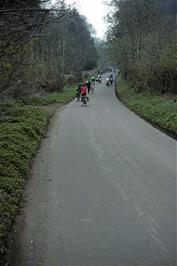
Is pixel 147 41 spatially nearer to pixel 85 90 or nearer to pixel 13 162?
pixel 85 90

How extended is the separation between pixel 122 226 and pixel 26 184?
Result: 13.6 ft

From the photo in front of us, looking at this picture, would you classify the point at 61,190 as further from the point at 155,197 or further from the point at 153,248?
the point at 153,248

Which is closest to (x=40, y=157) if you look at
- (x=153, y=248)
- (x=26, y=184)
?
(x=26, y=184)

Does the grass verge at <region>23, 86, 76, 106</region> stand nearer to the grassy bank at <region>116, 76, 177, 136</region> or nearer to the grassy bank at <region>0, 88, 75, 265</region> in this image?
the grassy bank at <region>116, 76, 177, 136</region>

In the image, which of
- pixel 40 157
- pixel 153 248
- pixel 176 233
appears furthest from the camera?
pixel 40 157

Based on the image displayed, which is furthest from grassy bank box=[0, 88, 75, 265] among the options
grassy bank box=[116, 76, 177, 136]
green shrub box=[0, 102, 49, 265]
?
grassy bank box=[116, 76, 177, 136]

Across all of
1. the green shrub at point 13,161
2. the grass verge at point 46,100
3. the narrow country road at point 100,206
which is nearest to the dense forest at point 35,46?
the grass verge at point 46,100

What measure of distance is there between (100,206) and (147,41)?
37254mm

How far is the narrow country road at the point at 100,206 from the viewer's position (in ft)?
26.5

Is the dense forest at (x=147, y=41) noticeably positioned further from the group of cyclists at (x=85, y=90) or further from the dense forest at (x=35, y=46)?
the dense forest at (x=35, y=46)

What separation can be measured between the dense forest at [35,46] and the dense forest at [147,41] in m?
7.47

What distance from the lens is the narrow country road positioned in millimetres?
8078

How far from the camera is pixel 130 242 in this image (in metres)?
8.55

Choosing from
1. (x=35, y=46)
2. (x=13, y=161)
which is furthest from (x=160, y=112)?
(x=35, y=46)
